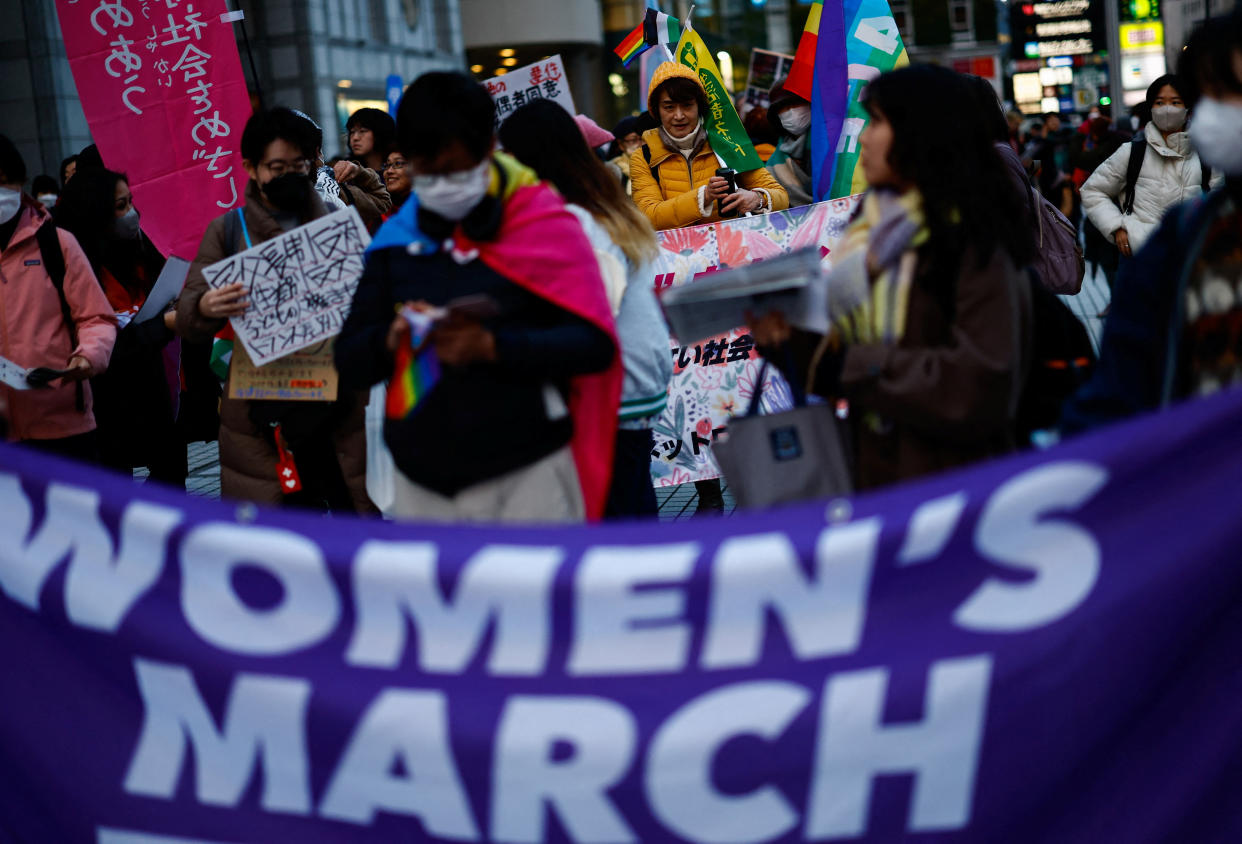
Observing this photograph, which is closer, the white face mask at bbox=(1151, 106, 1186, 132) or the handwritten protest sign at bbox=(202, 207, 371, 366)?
the handwritten protest sign at bbox=(202, 207, 371, 366)

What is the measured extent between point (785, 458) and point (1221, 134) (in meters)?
1.08

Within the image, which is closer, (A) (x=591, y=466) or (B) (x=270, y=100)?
(A) (x=591, y=466)

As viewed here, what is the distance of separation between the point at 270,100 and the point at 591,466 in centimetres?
2248

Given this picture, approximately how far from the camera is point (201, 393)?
688cm

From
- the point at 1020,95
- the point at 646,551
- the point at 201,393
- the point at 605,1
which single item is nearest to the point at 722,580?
the point at 646,551

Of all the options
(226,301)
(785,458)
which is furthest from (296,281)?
(785,458)

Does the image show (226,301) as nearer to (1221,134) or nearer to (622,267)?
(622,267)

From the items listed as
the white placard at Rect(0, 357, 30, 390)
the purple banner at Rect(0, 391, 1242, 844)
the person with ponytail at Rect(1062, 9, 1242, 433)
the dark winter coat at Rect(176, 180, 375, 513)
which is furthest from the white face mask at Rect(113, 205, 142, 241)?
the person with ponytail at Rect(1062, 9, 1242, 433)

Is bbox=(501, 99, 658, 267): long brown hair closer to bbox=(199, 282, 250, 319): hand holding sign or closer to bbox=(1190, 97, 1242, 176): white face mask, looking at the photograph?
bbox=(199, 282, 250, 319): hand holding sign

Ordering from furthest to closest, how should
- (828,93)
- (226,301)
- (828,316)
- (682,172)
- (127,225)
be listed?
(828,93) → (682,172) → (127,225) → (226,301) → (828,316)

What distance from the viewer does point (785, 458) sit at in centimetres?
314

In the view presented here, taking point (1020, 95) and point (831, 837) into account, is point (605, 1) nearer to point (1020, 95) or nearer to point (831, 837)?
point (831, 837)

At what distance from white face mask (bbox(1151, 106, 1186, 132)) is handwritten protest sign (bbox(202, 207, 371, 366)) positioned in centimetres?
522

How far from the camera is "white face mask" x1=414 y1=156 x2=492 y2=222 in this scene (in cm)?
314
